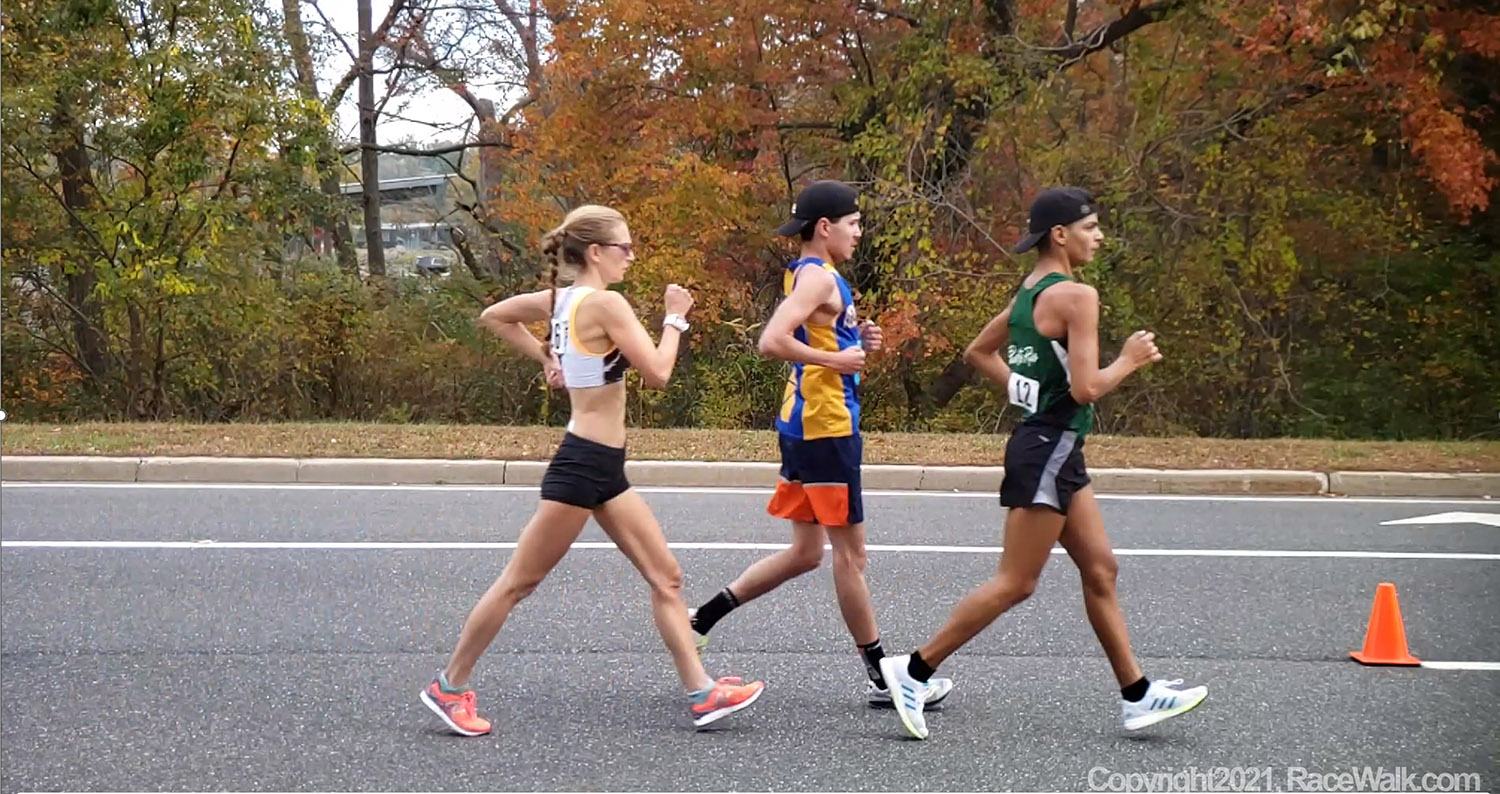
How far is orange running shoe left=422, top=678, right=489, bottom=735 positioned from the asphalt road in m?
0.05

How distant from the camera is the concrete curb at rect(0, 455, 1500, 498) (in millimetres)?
10555

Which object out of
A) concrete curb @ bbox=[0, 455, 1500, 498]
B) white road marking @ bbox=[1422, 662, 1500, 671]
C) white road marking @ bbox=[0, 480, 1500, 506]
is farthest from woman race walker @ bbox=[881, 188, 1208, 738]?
concrete curb @ bbox=[0, 455, 1500, 498]

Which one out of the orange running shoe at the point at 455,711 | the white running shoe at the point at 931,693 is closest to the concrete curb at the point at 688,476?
the white running shoe at the point at 931,693

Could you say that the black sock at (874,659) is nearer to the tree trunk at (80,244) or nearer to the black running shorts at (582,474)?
the black running shorts at (582,474)

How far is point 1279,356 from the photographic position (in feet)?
58.6

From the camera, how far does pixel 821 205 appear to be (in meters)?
4.70

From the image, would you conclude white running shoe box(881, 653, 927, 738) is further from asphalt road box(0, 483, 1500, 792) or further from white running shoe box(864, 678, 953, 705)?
white running shoe box(864, 678, 953, 705)

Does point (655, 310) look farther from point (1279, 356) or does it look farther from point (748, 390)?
point (1279, 356)

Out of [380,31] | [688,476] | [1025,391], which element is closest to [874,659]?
[1025,391]

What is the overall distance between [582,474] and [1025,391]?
55.5 inches

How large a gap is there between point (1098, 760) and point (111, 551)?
5.53 meters

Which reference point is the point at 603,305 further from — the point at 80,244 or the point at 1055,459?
the point at 80,244

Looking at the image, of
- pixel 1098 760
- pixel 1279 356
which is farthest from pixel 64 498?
pixel 1279 356

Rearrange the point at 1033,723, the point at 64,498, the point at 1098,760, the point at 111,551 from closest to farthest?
1. the point at 1098,760
2. the point at 1033,723
3. the point at 111,551
4. the point at 64,498
